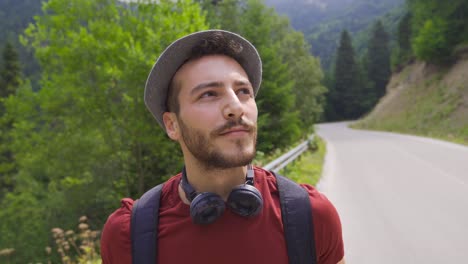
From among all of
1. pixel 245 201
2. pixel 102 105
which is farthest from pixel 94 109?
pixel 245 201

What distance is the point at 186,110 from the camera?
5.13 ft

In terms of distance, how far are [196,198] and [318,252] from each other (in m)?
0.54

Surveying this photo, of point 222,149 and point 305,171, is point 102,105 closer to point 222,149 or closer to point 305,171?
point 305,171

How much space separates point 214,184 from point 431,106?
3530 cm

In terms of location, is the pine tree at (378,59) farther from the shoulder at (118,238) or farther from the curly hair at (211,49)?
the shoulder at (118,238)

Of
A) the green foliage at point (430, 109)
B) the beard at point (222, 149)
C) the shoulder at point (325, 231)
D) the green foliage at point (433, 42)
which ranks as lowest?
the green foliage at point (430, 109)

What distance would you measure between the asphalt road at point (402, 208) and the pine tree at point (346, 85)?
61.0 metres

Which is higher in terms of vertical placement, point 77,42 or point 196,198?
point 77,42

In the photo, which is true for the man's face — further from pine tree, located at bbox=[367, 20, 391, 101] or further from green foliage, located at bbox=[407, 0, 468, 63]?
pine tree, located at bbox=[367, 20, 391, 101]

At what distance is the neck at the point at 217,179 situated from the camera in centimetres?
159

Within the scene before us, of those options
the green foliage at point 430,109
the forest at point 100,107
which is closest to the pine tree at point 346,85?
the green foliage at point 430,109

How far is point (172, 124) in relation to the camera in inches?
68.2

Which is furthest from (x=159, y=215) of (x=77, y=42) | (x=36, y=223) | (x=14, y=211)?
(x=14, y=211)

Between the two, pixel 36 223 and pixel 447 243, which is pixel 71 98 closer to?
pixel 36 223
